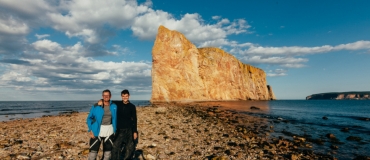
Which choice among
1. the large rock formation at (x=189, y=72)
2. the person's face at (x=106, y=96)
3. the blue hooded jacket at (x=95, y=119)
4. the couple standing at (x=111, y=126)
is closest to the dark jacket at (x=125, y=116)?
the couple standing at (x=111, y=126)

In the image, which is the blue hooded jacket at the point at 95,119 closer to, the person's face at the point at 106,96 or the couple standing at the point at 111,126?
the couple standing at the point at 111,126

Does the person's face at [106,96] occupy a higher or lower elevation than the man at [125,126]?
higher

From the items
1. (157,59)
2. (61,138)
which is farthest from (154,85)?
(61,138)

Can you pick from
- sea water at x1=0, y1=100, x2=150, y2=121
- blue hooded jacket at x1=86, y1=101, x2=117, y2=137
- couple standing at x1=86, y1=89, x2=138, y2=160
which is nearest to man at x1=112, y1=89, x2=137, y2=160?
couple standing at x1=86, y1=89, x2=138, y2=160

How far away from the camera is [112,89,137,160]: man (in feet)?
19.9

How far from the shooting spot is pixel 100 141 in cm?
573

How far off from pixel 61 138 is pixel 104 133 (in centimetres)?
695

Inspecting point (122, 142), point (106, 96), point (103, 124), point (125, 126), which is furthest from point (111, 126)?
point (106, 96)

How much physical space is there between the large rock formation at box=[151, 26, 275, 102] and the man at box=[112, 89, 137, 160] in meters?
60.1

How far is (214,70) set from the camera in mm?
82438

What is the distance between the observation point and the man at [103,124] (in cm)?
565

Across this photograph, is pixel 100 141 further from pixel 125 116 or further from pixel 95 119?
pixel 125 116

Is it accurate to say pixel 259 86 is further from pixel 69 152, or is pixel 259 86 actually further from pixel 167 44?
pixel 69 152

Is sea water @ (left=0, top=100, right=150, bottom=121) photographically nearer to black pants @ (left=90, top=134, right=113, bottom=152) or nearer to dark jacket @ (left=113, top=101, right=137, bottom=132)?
black pants @ (left=90, top=134, right=113, bottom=152)
